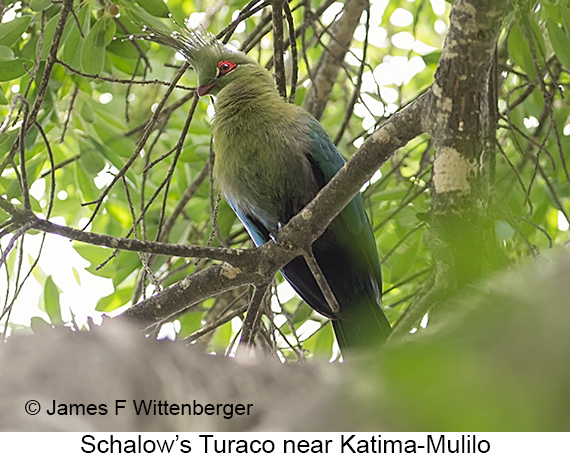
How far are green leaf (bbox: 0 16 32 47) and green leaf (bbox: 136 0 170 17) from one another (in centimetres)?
40

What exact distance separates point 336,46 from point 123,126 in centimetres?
128

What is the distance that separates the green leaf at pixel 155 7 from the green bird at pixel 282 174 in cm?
15

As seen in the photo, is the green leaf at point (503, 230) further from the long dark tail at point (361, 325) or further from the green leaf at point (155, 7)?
the green leaf at point (155, 7)

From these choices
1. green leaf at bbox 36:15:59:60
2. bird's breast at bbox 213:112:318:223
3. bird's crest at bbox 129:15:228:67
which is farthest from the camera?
bird's crest at bbox 129:15:228:67

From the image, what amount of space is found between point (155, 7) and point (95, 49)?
0.92ft

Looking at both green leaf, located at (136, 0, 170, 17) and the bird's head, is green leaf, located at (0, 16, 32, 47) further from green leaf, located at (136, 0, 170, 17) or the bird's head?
the bird's head

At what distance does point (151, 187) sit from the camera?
327 cm

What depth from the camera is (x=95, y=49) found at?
2535mm

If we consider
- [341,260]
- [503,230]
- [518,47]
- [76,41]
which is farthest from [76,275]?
[518,47]

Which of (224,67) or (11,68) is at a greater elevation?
(224,67)

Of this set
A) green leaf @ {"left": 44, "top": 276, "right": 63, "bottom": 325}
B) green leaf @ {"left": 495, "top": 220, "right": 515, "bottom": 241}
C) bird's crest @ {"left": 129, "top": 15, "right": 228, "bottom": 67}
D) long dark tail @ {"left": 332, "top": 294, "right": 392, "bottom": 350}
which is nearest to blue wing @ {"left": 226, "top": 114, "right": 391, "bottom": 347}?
long dark tail @ {"left": 332, "top": 294, "right": 392, "bottom": 350}

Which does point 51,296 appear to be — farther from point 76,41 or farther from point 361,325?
point 361,325

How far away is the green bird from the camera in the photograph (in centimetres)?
267

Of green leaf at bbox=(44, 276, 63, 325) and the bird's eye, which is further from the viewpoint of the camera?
the bird's eye
